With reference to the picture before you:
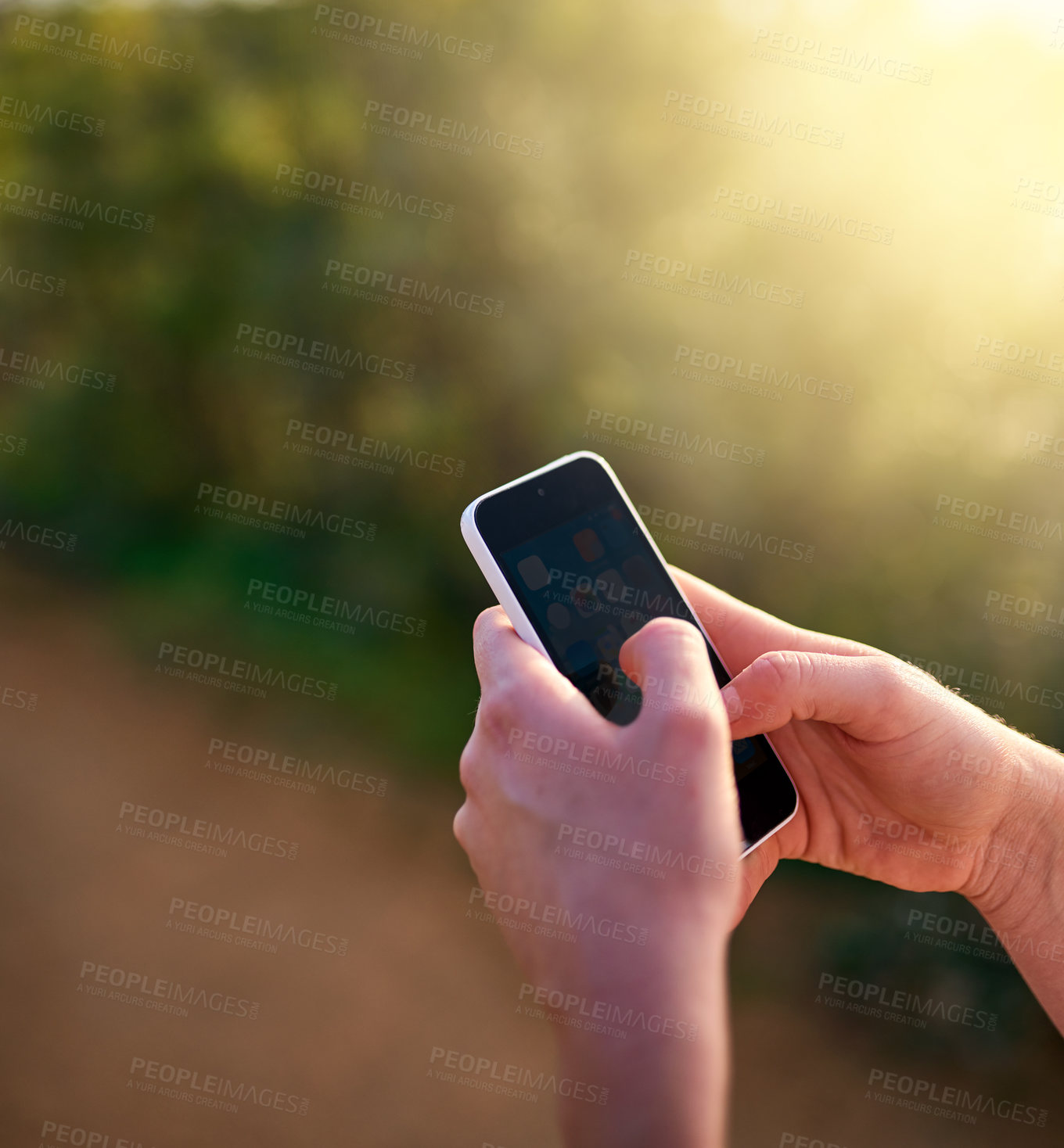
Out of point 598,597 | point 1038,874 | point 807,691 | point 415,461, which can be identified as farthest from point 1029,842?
point 415,461

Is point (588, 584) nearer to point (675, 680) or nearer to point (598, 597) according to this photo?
point (598, 597)

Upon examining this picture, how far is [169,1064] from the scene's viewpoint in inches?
107

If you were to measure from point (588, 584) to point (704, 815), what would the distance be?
2.25 feet

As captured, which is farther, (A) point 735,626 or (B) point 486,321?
(B) point 486,321

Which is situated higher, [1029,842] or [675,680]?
[675,680]

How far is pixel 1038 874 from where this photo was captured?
1.80 metres

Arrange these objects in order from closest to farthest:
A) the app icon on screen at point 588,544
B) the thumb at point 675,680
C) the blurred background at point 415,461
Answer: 1. the thumb at point 675,680
2. the app icon on screen at point 588,544
3. the blurred background at point 415,461

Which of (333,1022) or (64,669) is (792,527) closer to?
(333,1022)

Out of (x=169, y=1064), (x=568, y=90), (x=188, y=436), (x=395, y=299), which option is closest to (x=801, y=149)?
(x=568, y=90)

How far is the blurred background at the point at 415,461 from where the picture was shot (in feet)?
9.41

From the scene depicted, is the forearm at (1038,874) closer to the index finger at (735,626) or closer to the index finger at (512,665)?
the index finger at (735,626)

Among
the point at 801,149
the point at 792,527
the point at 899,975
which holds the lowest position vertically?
the point at 899,975

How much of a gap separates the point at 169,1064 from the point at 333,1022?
0.53 metres

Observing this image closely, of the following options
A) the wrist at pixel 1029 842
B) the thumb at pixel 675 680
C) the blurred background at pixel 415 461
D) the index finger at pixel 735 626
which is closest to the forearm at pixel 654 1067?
the thumb at pixel 675 680
